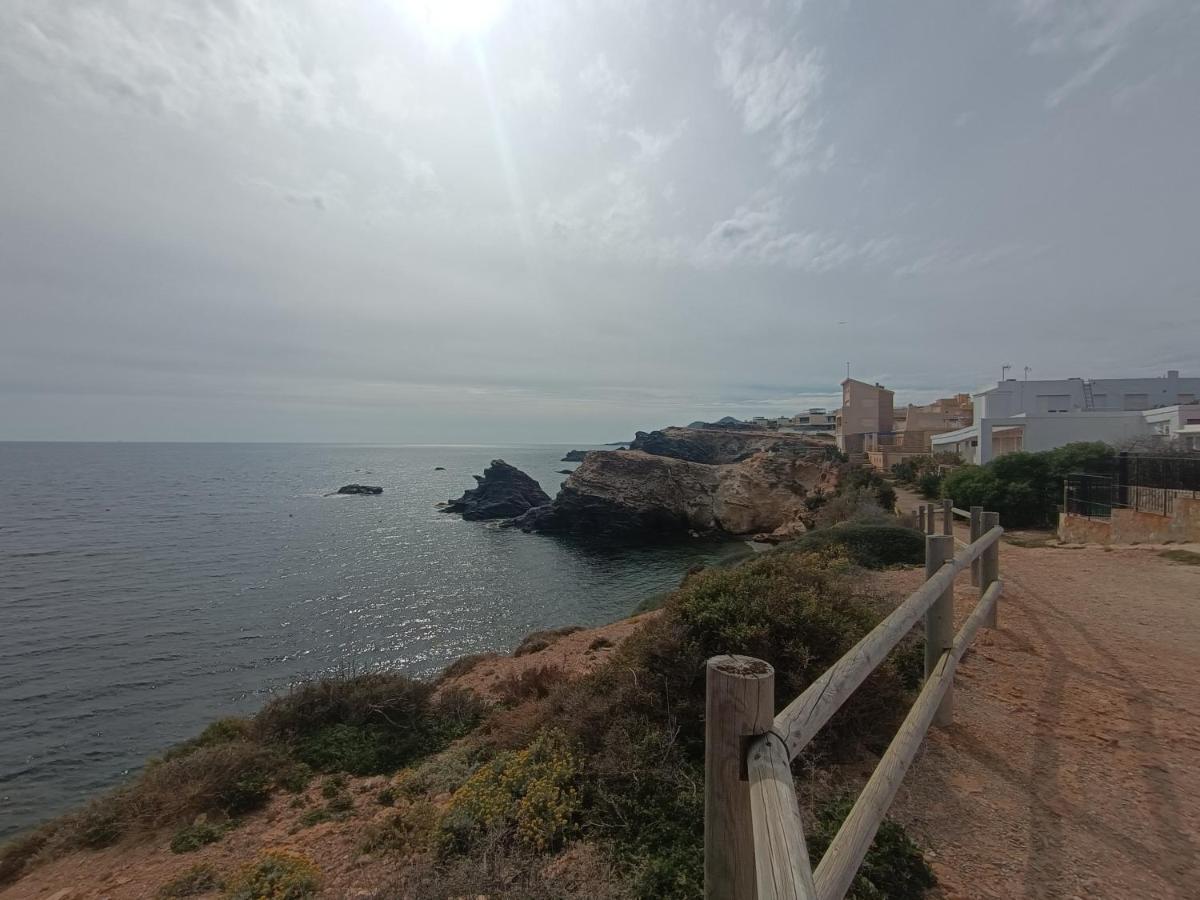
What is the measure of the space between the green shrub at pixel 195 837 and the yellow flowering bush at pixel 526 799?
9.19ft

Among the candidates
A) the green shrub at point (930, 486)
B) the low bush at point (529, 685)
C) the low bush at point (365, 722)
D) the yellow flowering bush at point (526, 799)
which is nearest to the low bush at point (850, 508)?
the green shrub at point (930, 486)

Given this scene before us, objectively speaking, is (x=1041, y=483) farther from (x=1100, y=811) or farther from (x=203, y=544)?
(x=203, y=544)

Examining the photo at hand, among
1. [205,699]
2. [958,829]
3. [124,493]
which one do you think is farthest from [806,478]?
[124,493]

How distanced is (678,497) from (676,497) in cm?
15

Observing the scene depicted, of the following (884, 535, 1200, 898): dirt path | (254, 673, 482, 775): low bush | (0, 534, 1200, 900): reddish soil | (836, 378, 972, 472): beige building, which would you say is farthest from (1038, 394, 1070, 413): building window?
(254, 673, 482, 775): low bush

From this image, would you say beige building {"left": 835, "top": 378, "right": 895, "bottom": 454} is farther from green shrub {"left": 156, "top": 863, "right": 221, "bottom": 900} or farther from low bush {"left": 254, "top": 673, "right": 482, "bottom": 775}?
green shrub {"left": 156, "top": 863, "right": 221, "bottom": 900}

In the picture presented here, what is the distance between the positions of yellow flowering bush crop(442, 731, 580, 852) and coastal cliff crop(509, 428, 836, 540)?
30.6 m

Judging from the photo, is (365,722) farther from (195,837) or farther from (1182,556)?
(1182,556)

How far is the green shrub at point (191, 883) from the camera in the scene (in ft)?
13.3

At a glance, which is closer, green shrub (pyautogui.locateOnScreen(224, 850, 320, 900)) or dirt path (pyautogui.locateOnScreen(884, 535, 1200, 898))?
dirt path (pyautogui.locateOnScreen(884, 535, 1200, 898))

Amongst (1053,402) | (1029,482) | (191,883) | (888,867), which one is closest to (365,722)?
(191,883)

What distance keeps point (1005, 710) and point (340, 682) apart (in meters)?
7.95

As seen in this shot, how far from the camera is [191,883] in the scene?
416 centimetres

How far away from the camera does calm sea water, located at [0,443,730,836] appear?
36.2 feet
